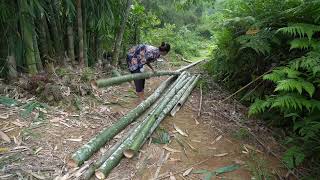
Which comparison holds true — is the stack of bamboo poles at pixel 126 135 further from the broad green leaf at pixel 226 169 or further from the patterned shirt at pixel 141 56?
the broad green leaf at pixel 226 169

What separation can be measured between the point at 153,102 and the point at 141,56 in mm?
790

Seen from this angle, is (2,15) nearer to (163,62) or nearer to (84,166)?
(84,166)

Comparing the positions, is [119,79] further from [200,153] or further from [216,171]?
[216,171]

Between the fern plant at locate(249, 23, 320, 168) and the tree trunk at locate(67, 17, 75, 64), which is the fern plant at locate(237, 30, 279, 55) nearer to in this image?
the fern plant at locate(249, 23, 320, 168)

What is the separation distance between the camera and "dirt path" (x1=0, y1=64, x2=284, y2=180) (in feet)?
9.37

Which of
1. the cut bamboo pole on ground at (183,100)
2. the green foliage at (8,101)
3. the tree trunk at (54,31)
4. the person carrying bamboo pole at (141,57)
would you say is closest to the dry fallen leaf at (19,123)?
the green foliage at (8,101)

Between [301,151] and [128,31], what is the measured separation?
5042 mm

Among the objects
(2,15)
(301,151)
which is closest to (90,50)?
(2,15)

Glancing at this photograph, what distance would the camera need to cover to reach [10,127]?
131 inches

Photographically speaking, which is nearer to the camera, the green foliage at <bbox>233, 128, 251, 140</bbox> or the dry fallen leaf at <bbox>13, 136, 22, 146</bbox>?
the dry fallen leaf at <bbox>13, 136, 22, 146</bbox>

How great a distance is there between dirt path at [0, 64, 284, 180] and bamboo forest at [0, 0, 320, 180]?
0.01 meters

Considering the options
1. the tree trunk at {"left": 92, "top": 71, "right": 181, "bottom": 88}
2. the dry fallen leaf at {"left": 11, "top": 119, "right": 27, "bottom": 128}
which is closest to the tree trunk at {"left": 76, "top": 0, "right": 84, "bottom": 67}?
the tree trunk at {"left": 92, "top": 71, "right": 181, "bottom": 88}

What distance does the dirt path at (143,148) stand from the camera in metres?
2.86

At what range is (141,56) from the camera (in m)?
4.88
